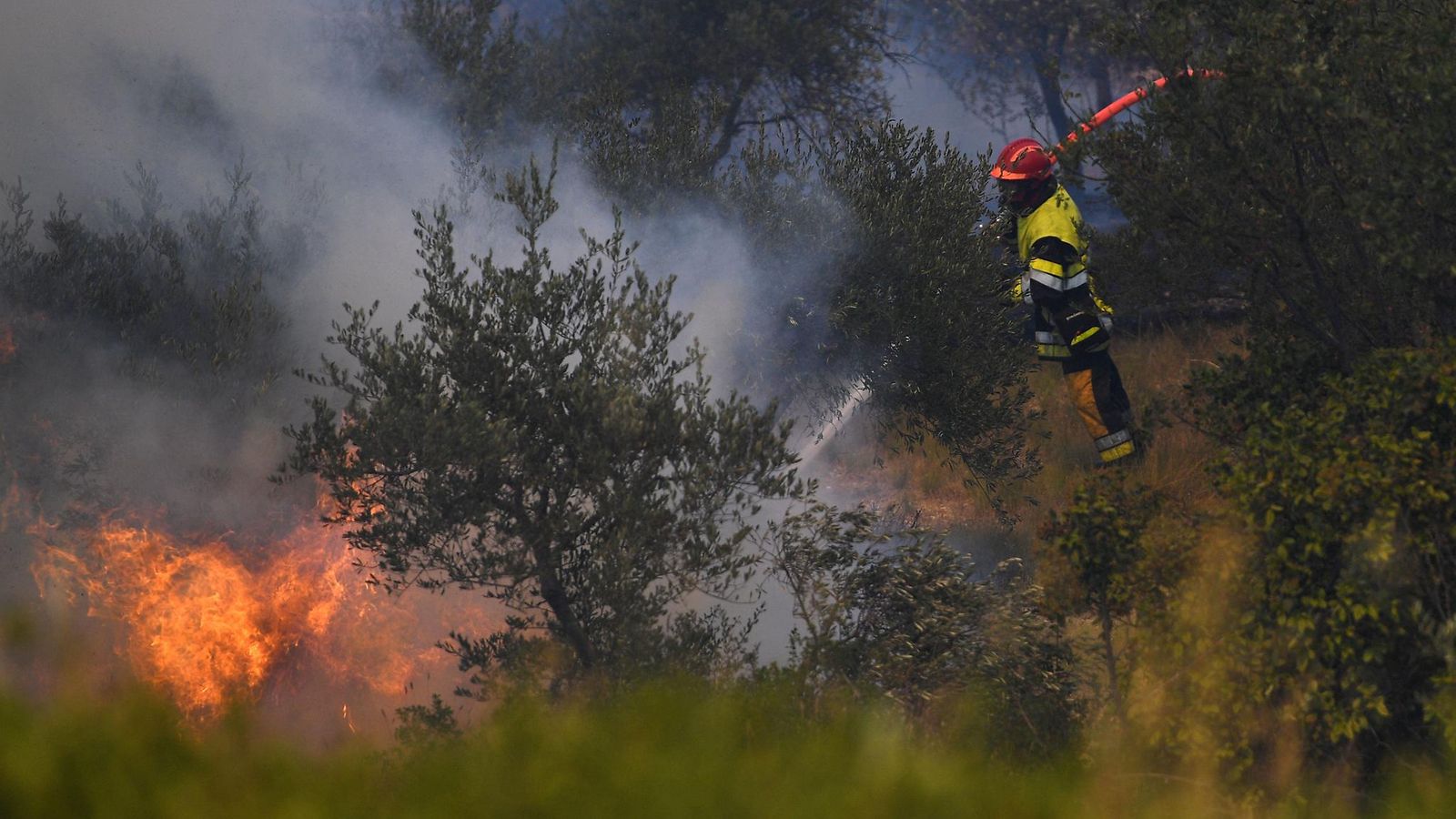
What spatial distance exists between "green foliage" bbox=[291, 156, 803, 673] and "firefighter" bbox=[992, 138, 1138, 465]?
4.62 meters

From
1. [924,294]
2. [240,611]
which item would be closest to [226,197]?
[240,611]

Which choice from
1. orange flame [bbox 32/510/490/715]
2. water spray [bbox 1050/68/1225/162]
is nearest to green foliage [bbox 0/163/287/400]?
orange flame [bbox 32/510/490/715]

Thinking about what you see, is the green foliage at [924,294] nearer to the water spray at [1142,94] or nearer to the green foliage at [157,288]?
the water spray at [1142,94]

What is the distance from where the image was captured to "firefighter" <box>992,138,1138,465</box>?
36.8 feet

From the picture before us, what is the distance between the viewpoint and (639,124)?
647 inches

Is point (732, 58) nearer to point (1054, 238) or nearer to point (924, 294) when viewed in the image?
point (1054, 238)

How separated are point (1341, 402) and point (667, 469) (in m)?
5.39

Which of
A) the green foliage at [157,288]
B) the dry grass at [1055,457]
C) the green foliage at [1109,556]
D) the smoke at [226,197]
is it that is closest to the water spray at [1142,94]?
the green foliage at [1109,556]

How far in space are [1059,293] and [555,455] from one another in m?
5.57

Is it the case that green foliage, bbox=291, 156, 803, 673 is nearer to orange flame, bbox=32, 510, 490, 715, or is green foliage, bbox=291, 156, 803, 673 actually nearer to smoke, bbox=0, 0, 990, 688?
orange flame, bbox=32, 510, 490, 715

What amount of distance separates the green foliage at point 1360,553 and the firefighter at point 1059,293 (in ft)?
14.6

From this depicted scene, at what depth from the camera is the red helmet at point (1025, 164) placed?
11.4 metres

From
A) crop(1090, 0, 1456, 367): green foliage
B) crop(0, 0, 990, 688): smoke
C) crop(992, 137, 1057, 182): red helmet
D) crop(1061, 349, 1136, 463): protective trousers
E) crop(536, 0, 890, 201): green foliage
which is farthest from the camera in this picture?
crop(536, 0, 890, 201): green foliage

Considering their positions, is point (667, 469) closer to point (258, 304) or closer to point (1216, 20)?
point (258, 304)
